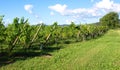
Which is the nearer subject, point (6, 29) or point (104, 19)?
point (6, 29)

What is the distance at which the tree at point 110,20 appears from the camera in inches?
7160

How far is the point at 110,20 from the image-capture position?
600 feet

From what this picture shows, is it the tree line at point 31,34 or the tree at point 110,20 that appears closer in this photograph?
the tree line at point 31,34

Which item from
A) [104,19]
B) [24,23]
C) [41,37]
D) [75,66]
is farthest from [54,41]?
[104,19]

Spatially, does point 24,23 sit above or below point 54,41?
above

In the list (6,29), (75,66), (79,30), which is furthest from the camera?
(79,30)

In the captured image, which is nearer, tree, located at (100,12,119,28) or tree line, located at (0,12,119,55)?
tree line, located at (0,12,119,55)

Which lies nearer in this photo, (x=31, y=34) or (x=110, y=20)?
(x=31, y=34)

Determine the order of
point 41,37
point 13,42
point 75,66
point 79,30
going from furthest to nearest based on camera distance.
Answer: point 79,30
point 41,37
point 13,42
point 75,66

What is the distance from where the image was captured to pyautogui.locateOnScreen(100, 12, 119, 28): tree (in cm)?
18188

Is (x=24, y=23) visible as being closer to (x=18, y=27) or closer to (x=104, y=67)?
(x=18, y=27)

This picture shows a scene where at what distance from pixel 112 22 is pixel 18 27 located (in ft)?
504

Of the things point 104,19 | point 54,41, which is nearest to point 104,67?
point 54,41

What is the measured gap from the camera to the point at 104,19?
183000mm
